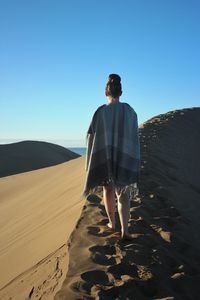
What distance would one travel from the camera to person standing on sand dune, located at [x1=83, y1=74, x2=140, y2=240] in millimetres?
5418

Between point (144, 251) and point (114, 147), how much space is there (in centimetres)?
112

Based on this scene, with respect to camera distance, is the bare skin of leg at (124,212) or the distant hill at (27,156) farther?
the distant hill at (27,156)

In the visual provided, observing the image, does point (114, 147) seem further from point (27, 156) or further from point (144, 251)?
point (27, 156)

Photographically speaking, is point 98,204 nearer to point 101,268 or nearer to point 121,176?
point 121,176

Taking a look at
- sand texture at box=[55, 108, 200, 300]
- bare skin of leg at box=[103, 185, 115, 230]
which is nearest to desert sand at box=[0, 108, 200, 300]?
sand texture at box=[55, 108, 200, 300]

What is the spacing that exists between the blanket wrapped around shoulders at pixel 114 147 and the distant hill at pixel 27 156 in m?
30.1

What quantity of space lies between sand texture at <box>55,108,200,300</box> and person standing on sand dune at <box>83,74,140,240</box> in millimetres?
327

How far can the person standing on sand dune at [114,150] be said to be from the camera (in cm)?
542

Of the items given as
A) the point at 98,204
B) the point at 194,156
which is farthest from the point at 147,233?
the point at 194,156

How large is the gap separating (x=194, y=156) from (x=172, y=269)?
11.2m

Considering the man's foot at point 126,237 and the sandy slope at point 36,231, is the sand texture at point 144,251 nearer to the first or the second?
the man's foot at point 126,237

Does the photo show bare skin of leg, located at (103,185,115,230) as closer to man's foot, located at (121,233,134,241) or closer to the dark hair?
man's foot, located at (121,233,134,241)

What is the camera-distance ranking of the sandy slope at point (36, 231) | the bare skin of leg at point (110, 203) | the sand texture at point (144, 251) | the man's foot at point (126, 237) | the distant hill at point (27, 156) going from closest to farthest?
the sand texture at point (144, 251) < the sandy slope at point (36, 231) < the man's foot at point (126, 237) < the bare skin of leg at point (110, 203) < the distant hill at point (27, 156)

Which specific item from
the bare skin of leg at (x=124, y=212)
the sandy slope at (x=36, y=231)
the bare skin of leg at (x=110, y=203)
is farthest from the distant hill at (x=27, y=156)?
the bare skin of leg at (x=124, y=212)
